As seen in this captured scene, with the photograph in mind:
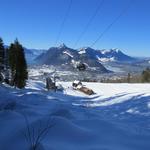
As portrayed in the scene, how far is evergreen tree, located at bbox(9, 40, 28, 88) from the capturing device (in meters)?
73.0

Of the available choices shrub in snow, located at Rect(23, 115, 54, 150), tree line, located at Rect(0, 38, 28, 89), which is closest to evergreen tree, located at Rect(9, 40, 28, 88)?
tree line, located at Rect(0, 38, 28, 89)

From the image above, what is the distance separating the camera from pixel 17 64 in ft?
241

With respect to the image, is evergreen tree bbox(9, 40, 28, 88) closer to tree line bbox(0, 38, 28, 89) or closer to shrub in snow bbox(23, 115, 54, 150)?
tree line bbox(0, 38, 28, 89)

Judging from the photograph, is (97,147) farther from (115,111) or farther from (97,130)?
(115,111)

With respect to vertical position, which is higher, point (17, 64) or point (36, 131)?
point (17, 64)

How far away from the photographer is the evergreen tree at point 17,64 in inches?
2874

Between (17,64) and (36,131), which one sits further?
(17,64)

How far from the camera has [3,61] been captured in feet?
229

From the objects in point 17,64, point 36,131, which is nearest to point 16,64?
point 17,64

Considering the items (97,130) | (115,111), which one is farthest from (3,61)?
(97,130)

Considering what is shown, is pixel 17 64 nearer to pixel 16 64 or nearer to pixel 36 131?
pixel 16 64

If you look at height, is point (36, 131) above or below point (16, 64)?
below

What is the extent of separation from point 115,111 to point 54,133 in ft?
59.5

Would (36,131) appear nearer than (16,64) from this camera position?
Yes
